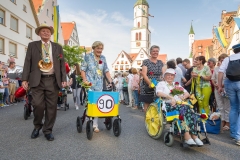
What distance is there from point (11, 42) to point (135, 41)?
193 ft

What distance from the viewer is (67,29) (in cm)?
5381

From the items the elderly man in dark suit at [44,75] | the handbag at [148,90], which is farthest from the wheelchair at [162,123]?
the elderly man in dark suit at [44,75]

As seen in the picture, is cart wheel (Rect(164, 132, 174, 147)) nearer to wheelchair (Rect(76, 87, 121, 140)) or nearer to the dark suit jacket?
wheelchair (Rect(76, 87, 121, 140))

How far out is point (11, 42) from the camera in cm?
2291

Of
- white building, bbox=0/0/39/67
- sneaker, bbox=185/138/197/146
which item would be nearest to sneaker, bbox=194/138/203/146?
sneaker, bbox=185/138/197/146

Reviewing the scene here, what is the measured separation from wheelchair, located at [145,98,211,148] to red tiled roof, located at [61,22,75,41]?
49128 mm

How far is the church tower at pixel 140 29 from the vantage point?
7700 centimetres

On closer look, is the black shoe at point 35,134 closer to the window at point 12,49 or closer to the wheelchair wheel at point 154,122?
the wheelchair wheel at point 154,122

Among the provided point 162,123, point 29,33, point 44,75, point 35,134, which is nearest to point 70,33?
point 29,33

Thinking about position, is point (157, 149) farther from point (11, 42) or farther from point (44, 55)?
point (11, 42)

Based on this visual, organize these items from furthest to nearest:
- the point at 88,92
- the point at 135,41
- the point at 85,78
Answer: the point at 135,41
the point at 85,78
the point at 88,92

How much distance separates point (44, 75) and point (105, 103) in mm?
1342

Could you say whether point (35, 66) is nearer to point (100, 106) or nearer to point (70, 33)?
point (100, 106)

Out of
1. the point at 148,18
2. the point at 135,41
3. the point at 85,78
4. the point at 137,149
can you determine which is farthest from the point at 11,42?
the point at 148,18
